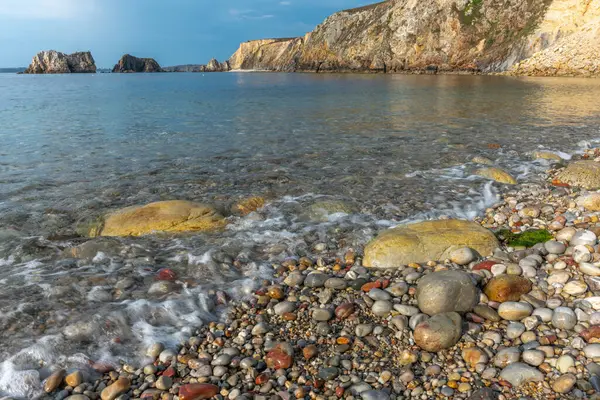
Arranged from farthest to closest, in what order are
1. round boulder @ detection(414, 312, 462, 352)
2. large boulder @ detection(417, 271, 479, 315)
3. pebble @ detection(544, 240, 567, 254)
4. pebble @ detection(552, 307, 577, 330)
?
pebble @ detection(544, 240, 567, 254)
large boulder @ detection(417, 271, 479, 315)
pebble @ detection(552, 307, 577, 330)
round boulder @ detection(414, 312, 462, 352)

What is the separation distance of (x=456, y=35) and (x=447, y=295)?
11192cm

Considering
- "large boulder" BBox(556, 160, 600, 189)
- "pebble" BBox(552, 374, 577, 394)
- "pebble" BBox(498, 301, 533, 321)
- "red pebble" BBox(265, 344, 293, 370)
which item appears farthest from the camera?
"large boulder" BBox(556, 160, 600, 189)

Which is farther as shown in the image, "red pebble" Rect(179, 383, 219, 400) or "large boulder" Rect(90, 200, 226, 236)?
"large boulder" Rect(90, 200, 226, 236)

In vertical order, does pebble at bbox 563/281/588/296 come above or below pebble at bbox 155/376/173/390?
above

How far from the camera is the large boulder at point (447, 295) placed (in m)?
4.98

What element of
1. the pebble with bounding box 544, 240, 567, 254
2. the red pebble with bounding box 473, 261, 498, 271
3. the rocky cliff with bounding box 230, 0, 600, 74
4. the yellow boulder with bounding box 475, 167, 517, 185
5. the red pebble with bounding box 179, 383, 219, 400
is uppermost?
the rocky cliff with bounding box 230, 0, 600, 74

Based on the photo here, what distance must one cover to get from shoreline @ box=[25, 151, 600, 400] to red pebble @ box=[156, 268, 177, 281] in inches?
50.0

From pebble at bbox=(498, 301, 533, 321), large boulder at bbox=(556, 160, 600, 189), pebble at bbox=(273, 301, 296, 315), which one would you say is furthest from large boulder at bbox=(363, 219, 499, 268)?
large boulder at bbox=(556, 160, 600, 189)

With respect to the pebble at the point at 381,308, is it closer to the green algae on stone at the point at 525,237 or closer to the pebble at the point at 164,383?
the pebble at the point at 164,383

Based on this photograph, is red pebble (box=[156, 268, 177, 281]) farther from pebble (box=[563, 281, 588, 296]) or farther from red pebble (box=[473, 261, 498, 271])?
pebble (box=[563, 281, 588, 296])

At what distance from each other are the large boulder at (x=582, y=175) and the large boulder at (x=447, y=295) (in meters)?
7.22

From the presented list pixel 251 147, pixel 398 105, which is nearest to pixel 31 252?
pixel 251 147

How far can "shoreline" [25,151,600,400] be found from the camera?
154 inches

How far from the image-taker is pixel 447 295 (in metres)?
5.02
